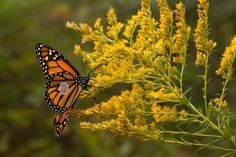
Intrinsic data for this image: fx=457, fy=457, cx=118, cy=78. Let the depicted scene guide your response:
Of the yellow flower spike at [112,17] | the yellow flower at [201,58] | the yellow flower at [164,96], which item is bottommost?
the yellow flower at [164,96]

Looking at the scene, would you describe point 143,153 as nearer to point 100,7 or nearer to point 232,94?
point 232,94

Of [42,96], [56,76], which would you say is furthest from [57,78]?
[42,96]

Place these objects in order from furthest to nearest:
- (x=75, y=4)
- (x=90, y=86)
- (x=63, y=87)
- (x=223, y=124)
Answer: (x=75, y=4), (x=63, y=87), (x=90, y=86), (x=223, y=124)

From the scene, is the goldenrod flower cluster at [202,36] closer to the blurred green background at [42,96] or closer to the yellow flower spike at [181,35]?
the yellow flower spike at [181,35]

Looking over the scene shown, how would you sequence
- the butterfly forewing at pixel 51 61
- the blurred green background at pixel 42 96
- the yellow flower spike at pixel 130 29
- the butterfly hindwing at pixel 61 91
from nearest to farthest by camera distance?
1. the yellow flower spike at pixel 130 29
2. the butterfly hindwing at pixel 61 91
3. the butterfly forewing at pixel 51 61
4. the blurred green background at pixel 42 96

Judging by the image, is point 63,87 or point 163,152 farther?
point 163,152

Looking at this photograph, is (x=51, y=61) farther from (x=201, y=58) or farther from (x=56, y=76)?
(x=201, y=58)

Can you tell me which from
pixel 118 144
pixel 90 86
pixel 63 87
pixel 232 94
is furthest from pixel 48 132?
pixel 90 86

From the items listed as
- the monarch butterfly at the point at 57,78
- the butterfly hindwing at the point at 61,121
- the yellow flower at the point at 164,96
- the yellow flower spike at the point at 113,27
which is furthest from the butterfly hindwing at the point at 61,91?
the yellow flower at the point at 164,96
